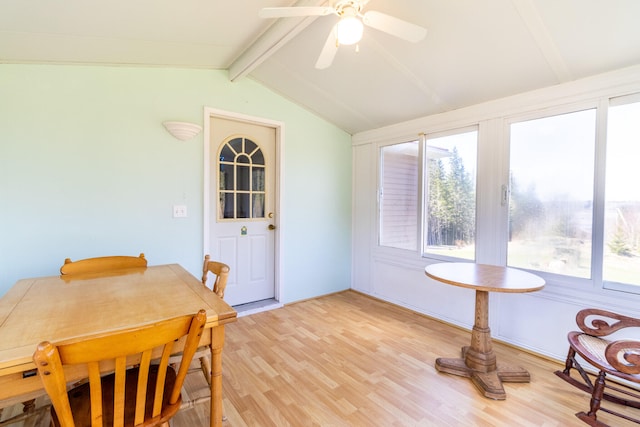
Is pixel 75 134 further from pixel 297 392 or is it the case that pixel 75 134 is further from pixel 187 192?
pixel 297 392

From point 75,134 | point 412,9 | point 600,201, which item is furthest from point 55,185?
point 600,201

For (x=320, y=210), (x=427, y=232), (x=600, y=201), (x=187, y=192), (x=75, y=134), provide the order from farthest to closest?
(x=320, y=210)
(x=427, y=232)
(x=187, y=192)
(x=75, y=134)
(x=600, y=201)

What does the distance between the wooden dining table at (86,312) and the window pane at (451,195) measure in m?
2.44

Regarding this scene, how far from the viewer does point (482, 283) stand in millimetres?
1987

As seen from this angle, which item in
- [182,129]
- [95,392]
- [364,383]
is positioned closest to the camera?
[95,392]

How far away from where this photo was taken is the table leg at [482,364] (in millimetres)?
2090

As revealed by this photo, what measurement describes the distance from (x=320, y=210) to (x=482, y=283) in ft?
7.14

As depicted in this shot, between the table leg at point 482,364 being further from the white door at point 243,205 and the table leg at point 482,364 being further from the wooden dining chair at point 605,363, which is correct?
the white door at point 243,205

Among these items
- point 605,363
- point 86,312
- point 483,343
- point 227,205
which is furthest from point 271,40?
point 605,363

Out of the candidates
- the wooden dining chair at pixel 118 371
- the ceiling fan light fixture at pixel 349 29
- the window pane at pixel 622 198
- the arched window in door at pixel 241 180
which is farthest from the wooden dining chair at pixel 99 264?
the window pane at pixel 622 198

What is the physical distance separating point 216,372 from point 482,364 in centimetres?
181

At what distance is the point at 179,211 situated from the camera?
9.30 feet

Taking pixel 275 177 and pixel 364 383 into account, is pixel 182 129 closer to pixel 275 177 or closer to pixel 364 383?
pixel 275 177

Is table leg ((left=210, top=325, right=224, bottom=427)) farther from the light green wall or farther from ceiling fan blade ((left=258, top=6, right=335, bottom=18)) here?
the light green wall
